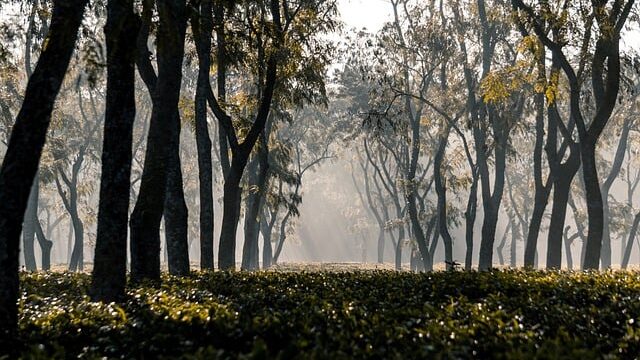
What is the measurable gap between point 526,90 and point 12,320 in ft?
89.5

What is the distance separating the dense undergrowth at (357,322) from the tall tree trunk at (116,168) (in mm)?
476

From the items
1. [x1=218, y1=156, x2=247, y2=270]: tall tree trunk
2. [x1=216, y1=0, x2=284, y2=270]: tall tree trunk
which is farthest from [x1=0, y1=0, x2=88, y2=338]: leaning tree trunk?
[x1=218, y1=156, x2=247, y2=270]: tall tree trunk

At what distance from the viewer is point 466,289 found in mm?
10688

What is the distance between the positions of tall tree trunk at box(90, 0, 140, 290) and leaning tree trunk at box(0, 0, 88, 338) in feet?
4.64

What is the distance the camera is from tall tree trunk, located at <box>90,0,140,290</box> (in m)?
10.2

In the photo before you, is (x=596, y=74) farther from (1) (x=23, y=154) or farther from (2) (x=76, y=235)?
(2) (x=76, y=235)

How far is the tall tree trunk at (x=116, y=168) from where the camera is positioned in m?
10.2

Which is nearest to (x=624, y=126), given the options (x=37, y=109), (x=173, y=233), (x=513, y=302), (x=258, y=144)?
(x=258, y=144)

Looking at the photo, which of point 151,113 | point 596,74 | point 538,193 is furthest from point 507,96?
point 151,113

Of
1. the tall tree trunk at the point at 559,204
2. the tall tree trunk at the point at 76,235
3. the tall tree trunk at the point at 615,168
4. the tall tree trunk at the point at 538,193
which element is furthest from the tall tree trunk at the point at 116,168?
the tall tree trunk at the point at 615,168

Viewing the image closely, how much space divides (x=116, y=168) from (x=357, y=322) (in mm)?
4563

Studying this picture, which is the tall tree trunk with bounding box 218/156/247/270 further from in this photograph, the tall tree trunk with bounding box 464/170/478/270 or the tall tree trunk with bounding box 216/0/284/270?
the tall tree trunk with bounding box 464/170/478/270

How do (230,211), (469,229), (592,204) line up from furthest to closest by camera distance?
(469,229) < (230,211) < (592,204)

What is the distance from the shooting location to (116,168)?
404 inches
